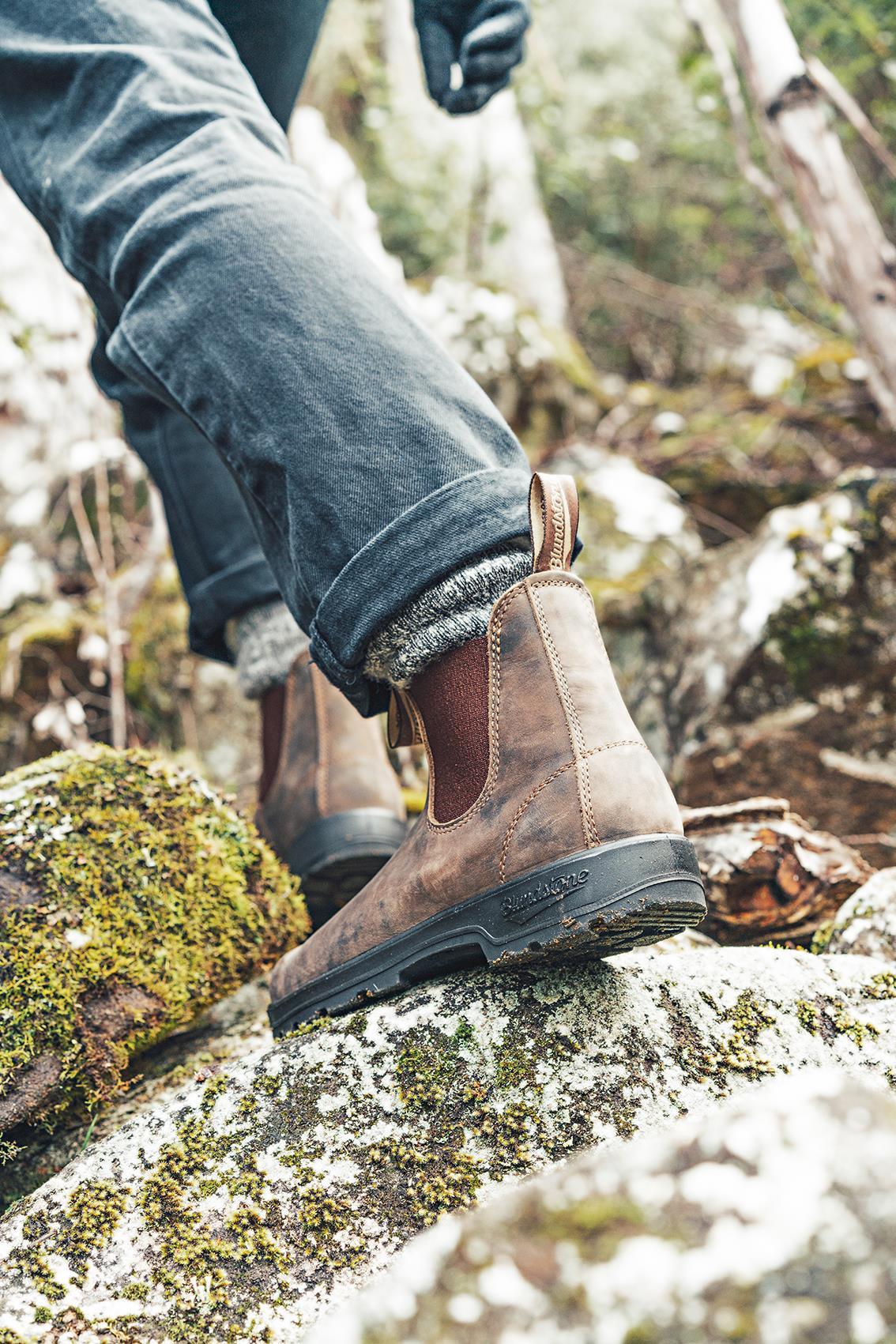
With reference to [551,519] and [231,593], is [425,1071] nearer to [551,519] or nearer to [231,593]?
[551,519]

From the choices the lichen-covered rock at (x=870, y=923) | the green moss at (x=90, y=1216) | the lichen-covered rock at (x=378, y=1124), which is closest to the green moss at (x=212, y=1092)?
the lichen-covered rock at (x=378, y=1124)

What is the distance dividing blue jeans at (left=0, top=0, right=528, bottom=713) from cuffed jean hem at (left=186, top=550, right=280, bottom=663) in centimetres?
56

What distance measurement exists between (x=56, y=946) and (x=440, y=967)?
1.68ft

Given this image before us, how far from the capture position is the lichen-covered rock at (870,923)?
1.53m

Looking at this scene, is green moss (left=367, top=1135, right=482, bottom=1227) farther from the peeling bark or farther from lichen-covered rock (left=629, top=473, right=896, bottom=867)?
lichen-covered rock (left=629, top=473, right=896, bottom=867)

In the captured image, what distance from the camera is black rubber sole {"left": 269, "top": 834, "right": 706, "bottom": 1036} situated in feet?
3.62

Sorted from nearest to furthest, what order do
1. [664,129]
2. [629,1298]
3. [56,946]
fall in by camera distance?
[629,1298] < [56,946] < [664,129]

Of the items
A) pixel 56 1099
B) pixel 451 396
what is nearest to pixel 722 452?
pixel 451 396

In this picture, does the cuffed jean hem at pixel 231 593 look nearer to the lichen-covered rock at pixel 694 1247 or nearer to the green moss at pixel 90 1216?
the green moss at pixel 90 1216

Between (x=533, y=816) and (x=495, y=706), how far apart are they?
143 millimetres

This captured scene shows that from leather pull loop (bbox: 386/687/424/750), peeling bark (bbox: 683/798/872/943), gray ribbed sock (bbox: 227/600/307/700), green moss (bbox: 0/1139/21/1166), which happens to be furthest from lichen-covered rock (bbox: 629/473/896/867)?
green moss (bbox: 0/1139/21/1166)

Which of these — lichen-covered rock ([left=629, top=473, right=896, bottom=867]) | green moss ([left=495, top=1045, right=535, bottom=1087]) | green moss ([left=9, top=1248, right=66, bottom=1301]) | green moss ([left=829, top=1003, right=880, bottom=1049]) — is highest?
green moss ([left=829, top=1003, right=880, bottom=1049])

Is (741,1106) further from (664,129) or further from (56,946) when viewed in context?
(664,129)

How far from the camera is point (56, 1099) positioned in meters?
1.30
